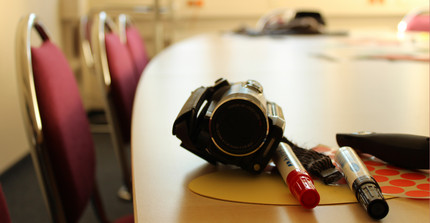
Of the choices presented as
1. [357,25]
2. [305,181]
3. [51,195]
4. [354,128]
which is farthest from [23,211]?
[357,25]

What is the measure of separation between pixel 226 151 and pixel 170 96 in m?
0.47

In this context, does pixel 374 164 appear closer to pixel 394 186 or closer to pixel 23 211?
pixel 394 186

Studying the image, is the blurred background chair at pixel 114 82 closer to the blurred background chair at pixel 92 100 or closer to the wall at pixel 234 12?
the blurred background chair at pixel 92 100

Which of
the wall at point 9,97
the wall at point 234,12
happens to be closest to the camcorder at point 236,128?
the wall at point 9,97

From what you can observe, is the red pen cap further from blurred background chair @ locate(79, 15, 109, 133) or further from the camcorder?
blurred background chair @ locate(79, 15, 109, 133)

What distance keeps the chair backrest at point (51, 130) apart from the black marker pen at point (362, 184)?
60cm

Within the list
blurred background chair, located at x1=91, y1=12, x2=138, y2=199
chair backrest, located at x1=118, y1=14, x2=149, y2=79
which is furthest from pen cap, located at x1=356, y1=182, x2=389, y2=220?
chair backrest, located at x1=118, y1=14, x2=149, y2=79

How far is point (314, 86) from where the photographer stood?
41.6 inches

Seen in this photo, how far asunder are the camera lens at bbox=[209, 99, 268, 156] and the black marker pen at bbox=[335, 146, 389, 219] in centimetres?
9

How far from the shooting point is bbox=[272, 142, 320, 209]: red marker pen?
0.42 metres

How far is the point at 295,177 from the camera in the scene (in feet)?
1.46

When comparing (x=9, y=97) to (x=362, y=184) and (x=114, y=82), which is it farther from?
(x=362, y=184)

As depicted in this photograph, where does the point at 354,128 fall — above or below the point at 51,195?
above

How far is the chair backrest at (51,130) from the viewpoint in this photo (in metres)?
0.88
